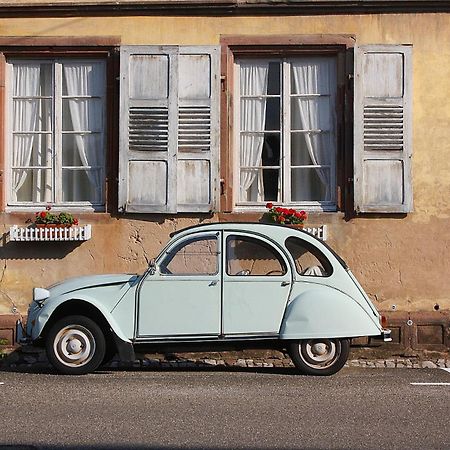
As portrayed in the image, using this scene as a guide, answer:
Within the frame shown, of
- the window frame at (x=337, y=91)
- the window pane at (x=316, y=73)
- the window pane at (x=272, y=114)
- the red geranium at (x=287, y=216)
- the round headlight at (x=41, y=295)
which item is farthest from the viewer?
the window pane at (x=272, y=114)

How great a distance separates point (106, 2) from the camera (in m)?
13.9

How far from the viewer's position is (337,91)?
46.0 ft

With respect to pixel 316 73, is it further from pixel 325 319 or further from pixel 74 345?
pixel 74 345

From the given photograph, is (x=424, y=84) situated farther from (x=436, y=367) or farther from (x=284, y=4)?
(x=436, y=367)

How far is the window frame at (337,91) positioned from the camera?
546 inches

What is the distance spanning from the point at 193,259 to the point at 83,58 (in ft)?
13.7

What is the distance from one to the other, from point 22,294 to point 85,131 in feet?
7.37

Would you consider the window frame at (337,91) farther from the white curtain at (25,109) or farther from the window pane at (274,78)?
the white curtain at (25,109)

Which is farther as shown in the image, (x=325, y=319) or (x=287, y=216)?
(x=287, y=216)

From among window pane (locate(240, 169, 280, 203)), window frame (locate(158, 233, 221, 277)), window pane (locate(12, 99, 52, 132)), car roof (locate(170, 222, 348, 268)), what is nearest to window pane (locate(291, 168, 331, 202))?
window pane (locate(240, 169, 280, 203))

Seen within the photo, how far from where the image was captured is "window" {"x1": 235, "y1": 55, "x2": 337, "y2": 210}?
46.3ft

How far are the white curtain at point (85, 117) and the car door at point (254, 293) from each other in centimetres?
370

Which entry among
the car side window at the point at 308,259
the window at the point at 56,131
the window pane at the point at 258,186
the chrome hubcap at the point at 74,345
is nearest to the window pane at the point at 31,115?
the window at the point at 56,131

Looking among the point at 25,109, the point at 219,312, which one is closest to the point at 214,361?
the point at 219,312
